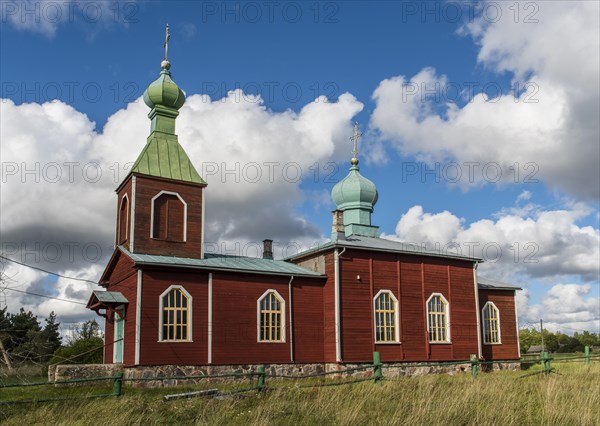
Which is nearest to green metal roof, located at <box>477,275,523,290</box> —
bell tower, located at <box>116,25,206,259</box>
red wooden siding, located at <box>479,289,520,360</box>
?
red wooden siding, located at <box>479,289,520,360</box>

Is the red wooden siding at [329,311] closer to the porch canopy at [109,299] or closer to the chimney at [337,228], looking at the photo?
the chimney at [337,228]

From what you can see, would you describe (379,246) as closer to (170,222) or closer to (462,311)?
(462,311)

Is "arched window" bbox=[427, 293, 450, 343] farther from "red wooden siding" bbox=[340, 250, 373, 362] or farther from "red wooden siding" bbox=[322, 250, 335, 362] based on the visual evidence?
"red wooden siding" bbox=[322, 250, 335, 362]

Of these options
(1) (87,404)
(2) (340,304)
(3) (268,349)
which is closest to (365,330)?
(2) (340,304)

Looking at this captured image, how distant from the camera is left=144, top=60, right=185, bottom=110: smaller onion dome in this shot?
75.0ft

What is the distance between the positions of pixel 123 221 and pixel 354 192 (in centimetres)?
1111

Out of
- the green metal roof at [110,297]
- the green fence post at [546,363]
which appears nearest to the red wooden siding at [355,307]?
the green fence post at [546,363]

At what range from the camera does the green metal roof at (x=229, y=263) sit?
1947 cm

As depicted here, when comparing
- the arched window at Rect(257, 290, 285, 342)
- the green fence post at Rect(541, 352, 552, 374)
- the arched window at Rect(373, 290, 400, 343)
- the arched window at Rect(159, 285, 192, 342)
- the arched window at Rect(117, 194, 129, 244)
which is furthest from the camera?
the arched window at Rect(373, 290, 400, 343)

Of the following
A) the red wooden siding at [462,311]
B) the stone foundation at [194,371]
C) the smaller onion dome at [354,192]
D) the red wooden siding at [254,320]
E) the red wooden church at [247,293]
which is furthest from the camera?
the smaller onion dome at [354,192]

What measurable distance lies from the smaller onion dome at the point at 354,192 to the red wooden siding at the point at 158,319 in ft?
33.7

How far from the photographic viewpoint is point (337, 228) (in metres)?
23.6

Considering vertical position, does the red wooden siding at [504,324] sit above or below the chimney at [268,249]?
below

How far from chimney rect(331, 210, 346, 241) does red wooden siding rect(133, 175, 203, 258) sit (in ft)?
17.2
